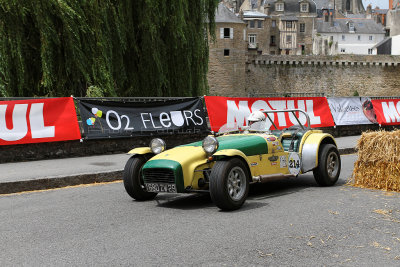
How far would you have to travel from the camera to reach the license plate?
6620mm

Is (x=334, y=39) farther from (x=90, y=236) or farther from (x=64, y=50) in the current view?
(x=90, y=236)

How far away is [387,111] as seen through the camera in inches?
814

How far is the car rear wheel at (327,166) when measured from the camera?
8328 mm

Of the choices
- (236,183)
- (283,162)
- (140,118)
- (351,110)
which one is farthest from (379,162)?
(351,110)

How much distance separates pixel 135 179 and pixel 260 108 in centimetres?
1026

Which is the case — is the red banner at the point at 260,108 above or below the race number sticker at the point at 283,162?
above

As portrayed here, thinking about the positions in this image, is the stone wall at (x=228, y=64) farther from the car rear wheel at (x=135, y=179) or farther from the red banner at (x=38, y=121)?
the car rear wheel at (x=135, y=179)

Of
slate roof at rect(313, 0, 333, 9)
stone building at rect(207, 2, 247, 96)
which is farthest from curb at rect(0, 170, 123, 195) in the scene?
slate roof at rect(313, 0, 333, 9)

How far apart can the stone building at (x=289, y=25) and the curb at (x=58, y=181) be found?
3883 inches

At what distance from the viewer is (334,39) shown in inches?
4301

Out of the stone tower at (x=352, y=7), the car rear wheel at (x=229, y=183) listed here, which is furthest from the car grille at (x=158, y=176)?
the stone tower at (x=352, y=7)

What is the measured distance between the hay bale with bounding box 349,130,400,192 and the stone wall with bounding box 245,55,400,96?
60.3m

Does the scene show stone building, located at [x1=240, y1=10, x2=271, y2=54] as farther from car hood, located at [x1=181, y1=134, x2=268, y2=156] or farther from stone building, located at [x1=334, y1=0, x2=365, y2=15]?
car hood, located at [x1=181, y1=134, x2=268, y2=156]

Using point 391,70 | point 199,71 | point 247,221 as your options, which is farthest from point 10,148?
point 391,70
